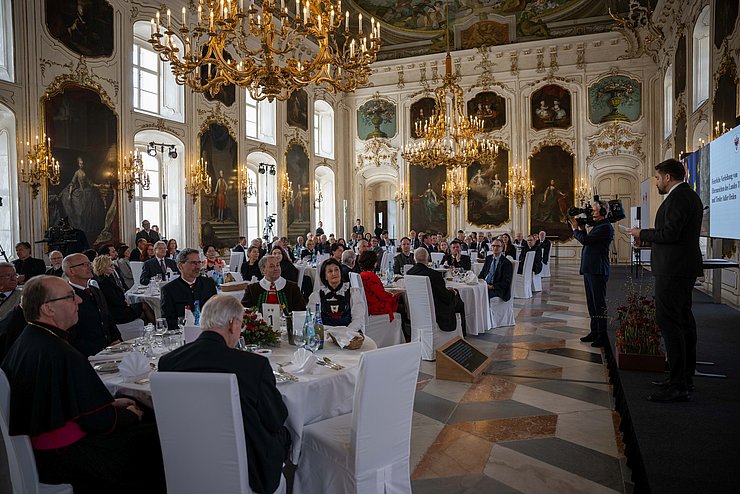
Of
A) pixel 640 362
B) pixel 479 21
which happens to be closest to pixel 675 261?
pixel 640 362

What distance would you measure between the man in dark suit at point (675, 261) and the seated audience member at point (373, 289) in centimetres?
287

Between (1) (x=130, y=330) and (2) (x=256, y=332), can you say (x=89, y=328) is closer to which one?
(2) (x=256, y=332)

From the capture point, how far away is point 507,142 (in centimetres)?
2047

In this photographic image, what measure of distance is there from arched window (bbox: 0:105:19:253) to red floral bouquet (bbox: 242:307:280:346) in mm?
9581

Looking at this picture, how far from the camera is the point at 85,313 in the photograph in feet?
13.3

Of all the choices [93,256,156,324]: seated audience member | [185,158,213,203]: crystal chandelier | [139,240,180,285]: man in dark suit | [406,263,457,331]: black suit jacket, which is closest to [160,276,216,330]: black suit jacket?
[93,256,156,324]: seated audience member

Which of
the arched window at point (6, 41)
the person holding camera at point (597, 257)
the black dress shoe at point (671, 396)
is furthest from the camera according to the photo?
the arched window at point (6, 41)

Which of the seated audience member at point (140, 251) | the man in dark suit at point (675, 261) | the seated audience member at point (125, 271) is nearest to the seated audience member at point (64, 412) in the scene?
the man in dark suit at point (675, 261)

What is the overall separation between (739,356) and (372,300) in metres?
3.76

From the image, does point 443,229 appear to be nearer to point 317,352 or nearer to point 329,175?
point 329,175

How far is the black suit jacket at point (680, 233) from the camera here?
373 centimetres

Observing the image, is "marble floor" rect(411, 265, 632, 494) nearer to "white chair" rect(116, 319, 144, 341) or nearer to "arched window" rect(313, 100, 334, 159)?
"white chair" rect(116, 319, 144, 341)

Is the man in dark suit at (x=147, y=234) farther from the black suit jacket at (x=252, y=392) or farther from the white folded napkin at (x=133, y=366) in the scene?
the black suit jacket at (x=252, y=392)

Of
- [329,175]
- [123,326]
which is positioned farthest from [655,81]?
[123,326]
